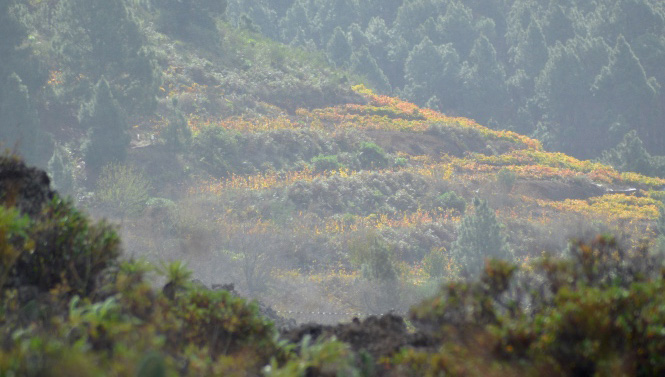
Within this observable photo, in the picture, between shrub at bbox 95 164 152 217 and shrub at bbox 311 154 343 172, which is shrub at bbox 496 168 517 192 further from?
shrub at bbox 95 164 152 217

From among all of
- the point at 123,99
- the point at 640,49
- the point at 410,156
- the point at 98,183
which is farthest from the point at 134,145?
the point at 640,49

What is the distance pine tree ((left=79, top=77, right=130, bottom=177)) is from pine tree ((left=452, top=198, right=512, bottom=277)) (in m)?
13.7

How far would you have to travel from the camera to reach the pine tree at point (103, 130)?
29578 millimetres

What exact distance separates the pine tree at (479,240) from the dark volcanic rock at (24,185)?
18.4 m

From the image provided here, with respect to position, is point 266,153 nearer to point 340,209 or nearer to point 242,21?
point 340,209

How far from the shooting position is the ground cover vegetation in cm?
435

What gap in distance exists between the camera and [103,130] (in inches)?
1169

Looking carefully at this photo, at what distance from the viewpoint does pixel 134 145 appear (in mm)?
31672

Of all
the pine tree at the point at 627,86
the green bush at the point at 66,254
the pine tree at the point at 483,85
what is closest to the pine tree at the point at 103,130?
the green bush at the point at 66,254

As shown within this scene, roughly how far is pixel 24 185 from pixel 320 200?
2309 cm

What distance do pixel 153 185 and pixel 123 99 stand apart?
4.34 m

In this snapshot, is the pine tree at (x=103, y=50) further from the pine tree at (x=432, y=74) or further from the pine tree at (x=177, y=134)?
the pine tree at (x=432, y=74)

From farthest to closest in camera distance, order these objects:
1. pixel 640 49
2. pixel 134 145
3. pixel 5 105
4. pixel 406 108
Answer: pixel 640 49, pixel 406 108, pixel 134 145, pixel 5 105

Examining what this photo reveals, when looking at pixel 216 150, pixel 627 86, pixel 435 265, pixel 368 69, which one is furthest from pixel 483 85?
pixel 435 265
